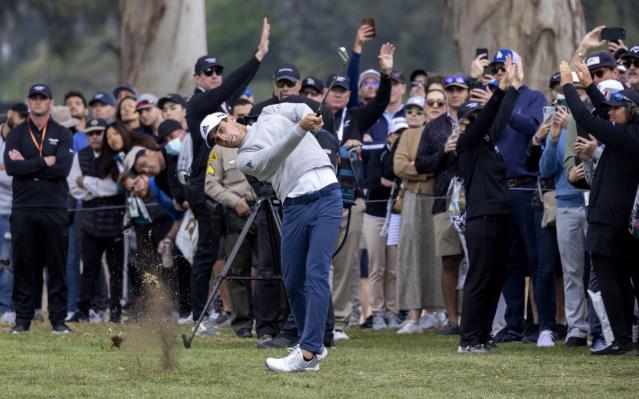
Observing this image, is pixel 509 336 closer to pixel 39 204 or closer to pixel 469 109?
pixel 469 109

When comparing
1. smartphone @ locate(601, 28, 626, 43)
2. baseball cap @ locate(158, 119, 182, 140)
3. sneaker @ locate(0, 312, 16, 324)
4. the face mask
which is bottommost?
sneaker @ locate(0, 312, 16, 324)

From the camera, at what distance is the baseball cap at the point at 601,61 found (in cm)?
1316

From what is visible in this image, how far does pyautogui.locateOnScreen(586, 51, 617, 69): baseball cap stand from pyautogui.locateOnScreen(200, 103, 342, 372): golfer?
319cm

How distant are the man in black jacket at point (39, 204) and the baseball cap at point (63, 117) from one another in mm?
2847

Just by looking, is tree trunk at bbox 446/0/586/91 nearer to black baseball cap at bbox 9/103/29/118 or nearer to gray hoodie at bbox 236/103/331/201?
black baseball cap at bbox 9/103/29/118

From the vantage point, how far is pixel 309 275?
11070 mm

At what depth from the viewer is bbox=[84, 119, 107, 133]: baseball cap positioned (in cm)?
1756

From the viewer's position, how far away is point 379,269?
16.8m

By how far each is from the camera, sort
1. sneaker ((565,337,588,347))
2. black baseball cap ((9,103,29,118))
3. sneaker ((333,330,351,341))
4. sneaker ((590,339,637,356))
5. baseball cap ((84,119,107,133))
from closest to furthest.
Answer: sneaker ((590,339,637,356)) < sneaker ((565,337,588,347)) < sneaker ((333,330,351,341)) < black baseball cap ((9,103,29,118)) < baseball cap ((84,119,107,133))

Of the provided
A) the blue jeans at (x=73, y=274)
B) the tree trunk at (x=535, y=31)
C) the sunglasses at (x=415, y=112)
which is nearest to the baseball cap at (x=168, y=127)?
the blue jeans at (x=73, y=274)

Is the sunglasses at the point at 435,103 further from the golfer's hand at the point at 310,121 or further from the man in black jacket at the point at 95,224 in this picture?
the golfer's hand at the point at 310,121

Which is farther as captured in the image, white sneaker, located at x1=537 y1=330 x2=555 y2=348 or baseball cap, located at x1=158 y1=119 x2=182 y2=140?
baseball cap, located at x1=158 y1=119 x2=182 y2=140

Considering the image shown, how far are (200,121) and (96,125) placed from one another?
3.62 m

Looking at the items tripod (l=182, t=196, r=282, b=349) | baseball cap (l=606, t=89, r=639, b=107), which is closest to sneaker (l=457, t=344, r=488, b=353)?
tripod (l=182, t=196, r=282, b=349)
